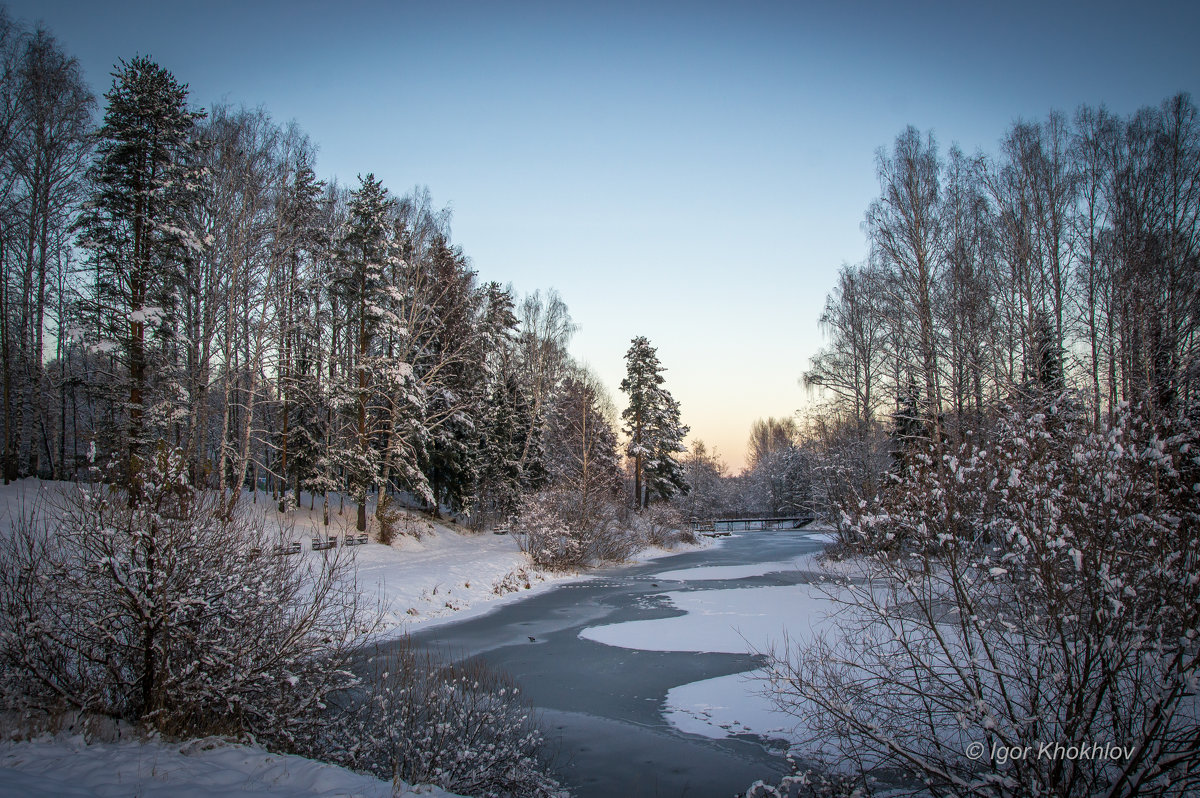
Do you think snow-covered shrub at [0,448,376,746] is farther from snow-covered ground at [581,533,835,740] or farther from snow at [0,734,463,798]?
snow-covered ground at [581,533,835,740]

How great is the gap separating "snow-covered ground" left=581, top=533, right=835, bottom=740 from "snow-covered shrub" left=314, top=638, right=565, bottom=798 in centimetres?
231

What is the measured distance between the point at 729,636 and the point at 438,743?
24.4 ft

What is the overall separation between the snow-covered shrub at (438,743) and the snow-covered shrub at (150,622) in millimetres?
628

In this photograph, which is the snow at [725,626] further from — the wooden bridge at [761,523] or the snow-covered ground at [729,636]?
the wooden bridge at [761,523]

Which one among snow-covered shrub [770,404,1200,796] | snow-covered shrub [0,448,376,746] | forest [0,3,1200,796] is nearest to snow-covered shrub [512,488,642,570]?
forest [0,3,1200,796]

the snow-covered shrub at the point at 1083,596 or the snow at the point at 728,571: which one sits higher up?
the snow-covered shrub at the point at 1083,596

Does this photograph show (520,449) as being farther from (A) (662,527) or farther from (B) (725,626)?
(B) (725,626)

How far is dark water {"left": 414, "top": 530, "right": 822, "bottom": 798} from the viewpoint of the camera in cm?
609

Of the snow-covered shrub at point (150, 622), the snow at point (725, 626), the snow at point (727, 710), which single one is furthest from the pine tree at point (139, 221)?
the snow at point (727, 710)

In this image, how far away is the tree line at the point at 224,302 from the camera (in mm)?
14547

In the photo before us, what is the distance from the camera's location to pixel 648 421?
39.6 metres

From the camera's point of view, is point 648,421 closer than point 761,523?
Yes

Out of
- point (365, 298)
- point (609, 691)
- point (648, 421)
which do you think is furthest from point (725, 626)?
point (648, 421)

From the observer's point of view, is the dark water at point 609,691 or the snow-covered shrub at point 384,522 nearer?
the dark water at point 609,691
